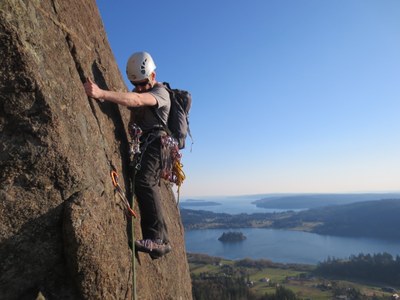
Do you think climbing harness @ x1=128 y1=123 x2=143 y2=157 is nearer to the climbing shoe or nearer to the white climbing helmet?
the white climbing helmet

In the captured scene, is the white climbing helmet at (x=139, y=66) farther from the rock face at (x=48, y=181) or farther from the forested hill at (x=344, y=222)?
the forested hill at (x=344, y=222)

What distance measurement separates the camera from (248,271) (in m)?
83.8

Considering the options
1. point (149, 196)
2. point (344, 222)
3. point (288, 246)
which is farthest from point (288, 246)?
point (149, 196)

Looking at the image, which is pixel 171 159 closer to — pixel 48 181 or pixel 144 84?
pixel 144 84

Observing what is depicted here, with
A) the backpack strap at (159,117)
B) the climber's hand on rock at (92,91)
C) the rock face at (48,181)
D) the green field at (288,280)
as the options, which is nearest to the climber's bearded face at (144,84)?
the backpack strap at (159,117)

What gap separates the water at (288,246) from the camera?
107319mm

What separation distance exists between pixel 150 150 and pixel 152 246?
4.35ft

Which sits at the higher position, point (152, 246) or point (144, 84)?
point (144, 84)

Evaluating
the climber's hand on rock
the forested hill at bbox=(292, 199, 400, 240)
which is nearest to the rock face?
the climber's hand on rock

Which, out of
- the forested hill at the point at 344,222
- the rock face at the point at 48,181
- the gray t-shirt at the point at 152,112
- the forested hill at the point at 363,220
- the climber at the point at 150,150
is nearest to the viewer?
the rock face at the point at 48,181

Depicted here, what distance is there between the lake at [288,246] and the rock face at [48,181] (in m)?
100

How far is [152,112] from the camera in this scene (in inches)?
210

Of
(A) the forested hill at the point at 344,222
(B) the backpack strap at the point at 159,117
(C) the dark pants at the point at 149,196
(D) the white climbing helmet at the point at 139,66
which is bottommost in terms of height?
(A) the forested hill at the point at 344,222

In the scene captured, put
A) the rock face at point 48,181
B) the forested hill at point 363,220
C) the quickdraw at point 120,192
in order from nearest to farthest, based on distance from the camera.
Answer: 1. the rock face at point 48,181
2. the quickdraw at point 120,192
3. the forested hill at point 363,220
